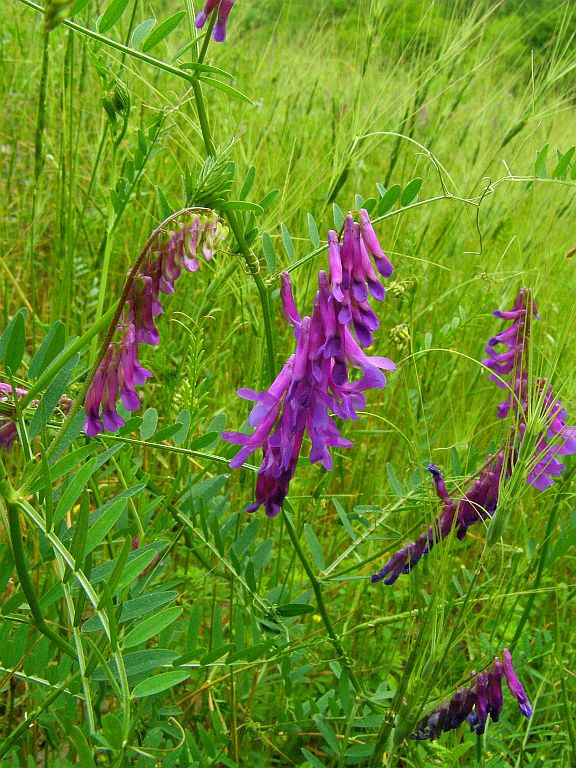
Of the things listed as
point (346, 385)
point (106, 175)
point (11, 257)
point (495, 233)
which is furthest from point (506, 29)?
point (346, 385)

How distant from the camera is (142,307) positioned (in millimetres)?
864

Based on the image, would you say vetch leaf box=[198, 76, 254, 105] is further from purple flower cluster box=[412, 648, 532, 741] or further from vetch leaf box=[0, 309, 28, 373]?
purple flower cluster box=[412, 648, 532, 741]

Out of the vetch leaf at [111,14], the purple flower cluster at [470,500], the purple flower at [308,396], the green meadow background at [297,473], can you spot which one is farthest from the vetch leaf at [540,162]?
the vetch leaf at [111,14]

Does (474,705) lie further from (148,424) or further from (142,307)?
(142,307)

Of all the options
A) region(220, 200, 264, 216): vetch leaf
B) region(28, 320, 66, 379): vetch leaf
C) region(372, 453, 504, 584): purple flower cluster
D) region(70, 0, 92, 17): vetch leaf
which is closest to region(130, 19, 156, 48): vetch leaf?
region(70, 0, 92, 17): vetch leaf

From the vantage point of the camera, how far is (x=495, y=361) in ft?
4.93

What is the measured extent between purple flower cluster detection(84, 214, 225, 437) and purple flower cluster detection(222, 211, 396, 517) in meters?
0.12

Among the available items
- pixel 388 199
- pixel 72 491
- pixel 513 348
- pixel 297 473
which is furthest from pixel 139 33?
pixel 297 473

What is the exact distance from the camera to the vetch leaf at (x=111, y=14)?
0.89m

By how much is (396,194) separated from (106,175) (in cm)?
195

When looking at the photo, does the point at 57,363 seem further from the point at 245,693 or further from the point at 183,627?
the point at 245,693

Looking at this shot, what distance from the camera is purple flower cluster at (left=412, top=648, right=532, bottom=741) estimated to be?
1.08 meters

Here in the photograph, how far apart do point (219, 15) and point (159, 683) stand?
0.77 m

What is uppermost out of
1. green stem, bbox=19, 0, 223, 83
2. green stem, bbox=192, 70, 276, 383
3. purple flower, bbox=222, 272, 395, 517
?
green stem, bbox=19, 0, 223, 83
